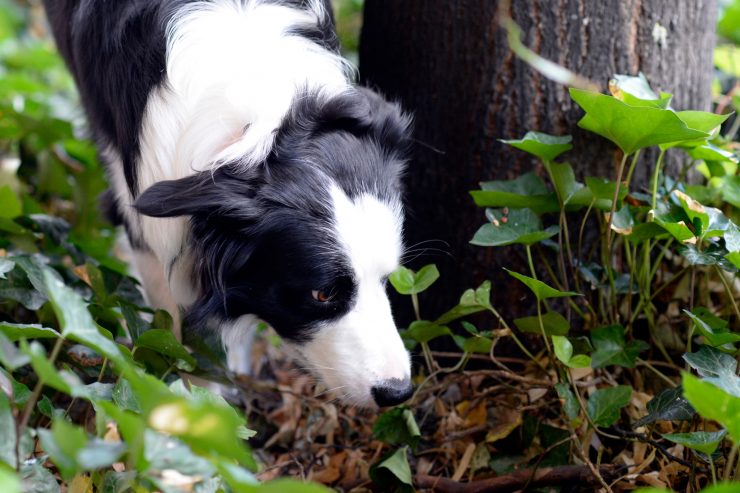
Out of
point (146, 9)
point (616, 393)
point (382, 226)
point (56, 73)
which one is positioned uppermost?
point (146, 9)

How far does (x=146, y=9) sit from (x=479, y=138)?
1.03 metres

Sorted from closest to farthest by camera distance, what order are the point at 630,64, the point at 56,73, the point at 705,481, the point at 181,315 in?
the point at 705,481, the point at 630,64, the point at 181,315, the point at 56,73

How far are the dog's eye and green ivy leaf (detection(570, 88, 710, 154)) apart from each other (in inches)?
29.9

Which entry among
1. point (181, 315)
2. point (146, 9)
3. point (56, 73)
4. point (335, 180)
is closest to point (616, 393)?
point (335, 180)

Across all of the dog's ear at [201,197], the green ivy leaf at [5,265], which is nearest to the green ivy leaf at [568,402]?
the dog's ear at [201,197]

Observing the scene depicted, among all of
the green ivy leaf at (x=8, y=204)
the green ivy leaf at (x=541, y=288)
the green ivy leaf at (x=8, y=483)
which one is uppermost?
the green ivy leaf at (x=8, y=483)

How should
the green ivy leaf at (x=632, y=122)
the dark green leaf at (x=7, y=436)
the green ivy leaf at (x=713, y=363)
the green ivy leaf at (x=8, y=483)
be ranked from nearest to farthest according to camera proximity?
the green ivy leaf at (x=8, y=483) < the dark green leaf at (x=7, y=436) < the green ivy leaf at (x=713, y=363) < the green ivy leaf at (x=632, y=122)

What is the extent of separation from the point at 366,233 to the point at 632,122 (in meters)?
0.68

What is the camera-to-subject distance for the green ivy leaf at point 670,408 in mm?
1711

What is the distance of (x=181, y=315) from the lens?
2424 millimetres

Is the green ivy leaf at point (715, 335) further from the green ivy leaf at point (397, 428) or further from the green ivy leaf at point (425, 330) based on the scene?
the green ivy leaf at point (397, 428)

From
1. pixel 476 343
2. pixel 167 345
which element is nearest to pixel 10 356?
pixel 167 345

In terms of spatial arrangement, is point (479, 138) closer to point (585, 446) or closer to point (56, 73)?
point (585, 446)

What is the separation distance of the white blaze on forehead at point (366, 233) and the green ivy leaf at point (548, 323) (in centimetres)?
38
